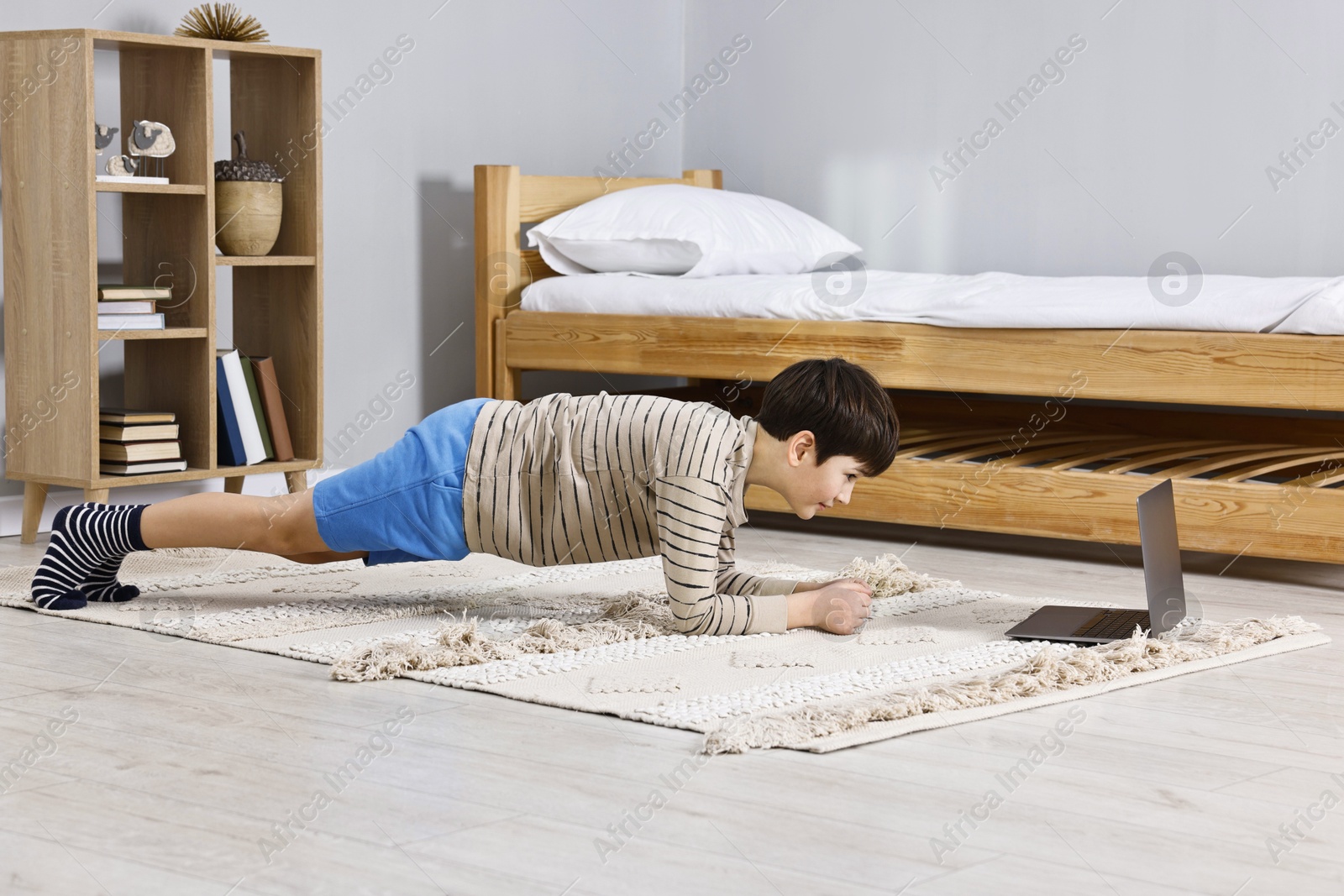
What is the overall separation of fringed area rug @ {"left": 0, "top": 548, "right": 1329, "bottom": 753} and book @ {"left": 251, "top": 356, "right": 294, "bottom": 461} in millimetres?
528

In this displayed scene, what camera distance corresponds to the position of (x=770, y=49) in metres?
3.99

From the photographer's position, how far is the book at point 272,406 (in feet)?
9.35

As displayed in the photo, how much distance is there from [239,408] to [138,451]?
233mm

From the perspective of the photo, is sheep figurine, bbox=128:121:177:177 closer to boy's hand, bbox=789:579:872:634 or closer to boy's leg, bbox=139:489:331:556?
boy's leg, bbox=139:489:331:556

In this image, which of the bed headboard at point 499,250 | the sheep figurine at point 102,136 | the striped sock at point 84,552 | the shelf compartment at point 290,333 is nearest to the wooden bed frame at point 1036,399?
the bed headboard at point 499,250

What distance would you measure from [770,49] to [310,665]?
273cm

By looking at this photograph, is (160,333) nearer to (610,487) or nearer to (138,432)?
(138,432)

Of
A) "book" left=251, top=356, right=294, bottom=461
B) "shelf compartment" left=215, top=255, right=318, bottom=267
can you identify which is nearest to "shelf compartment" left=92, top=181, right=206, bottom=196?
"shelf compartment" left=215, top=255, right=318, bottom=267

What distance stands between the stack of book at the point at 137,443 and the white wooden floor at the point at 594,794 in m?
0.90

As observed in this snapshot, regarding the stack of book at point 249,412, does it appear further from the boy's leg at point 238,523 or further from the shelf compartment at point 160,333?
the boy's leg at point 238,523

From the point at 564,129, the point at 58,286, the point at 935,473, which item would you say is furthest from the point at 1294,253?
the point at 58,286

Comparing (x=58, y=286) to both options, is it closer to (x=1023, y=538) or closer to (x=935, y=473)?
(x=935, y=473)

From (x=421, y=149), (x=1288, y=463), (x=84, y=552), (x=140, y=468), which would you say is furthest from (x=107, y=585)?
(x=1288, y=463)

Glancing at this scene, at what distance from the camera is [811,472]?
5.87 ft
